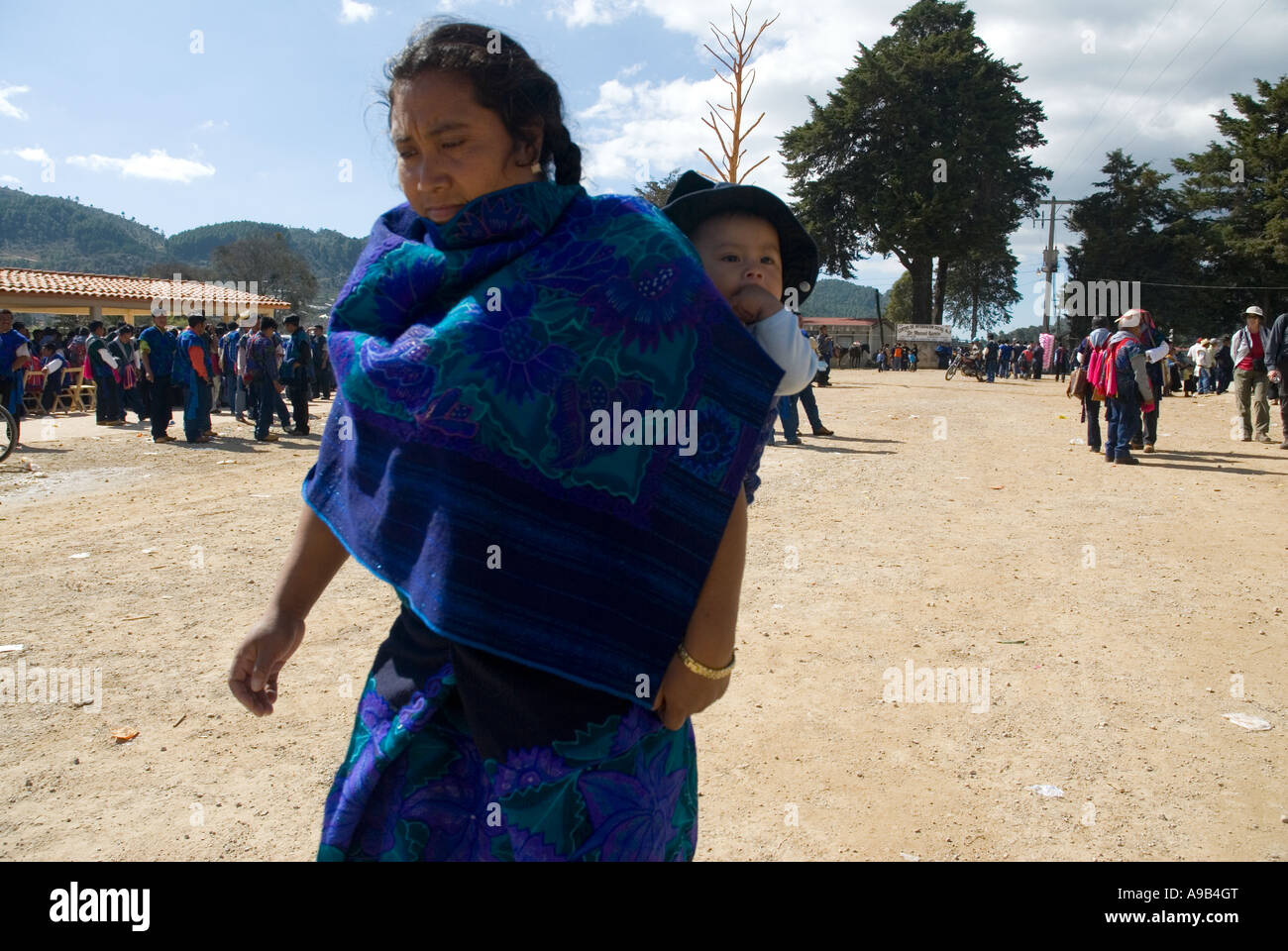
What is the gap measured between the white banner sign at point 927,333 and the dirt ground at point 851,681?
42.4m

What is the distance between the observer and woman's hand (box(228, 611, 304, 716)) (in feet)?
4.95

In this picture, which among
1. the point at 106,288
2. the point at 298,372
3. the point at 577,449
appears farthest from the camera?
the point at 106,288

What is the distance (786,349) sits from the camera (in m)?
1.26

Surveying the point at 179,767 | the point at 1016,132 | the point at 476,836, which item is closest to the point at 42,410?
the point at 179,767

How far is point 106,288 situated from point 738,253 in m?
37.2

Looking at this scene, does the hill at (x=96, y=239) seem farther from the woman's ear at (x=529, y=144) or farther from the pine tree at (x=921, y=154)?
the woman's ear at (x=529, y=144)

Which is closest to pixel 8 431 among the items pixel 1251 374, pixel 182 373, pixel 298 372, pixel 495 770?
pixel 182 373

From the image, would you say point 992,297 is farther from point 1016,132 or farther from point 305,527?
point 305,527

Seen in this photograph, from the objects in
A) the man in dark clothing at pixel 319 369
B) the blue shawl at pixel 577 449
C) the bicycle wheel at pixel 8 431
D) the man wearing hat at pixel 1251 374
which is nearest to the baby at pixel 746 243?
the blue shawl at pixel 577 449

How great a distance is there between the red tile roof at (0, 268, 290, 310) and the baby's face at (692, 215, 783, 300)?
28541 mm

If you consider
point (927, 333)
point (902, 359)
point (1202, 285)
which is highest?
point (1202, 285)

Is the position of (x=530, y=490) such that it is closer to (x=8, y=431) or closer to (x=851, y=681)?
(x=851, y=681)

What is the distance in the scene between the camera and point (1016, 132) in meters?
47.2

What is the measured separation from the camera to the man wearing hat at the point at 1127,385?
A: 9930 millimetres
